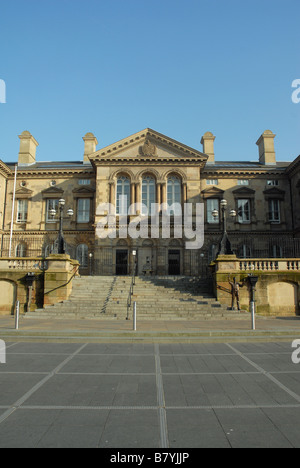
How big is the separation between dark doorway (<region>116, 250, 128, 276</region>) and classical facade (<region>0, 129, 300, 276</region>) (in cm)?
9

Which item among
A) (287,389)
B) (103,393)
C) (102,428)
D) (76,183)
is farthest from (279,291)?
(76,183)

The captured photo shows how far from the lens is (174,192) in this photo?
3441cm

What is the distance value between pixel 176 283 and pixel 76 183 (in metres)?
19.4

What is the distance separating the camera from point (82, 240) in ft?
117

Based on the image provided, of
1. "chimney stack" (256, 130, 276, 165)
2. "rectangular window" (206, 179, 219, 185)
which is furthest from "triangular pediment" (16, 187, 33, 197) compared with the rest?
"chimney stack" (256, 130, 276, 165)

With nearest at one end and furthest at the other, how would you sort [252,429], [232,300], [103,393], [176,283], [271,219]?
[252,429] < [103,393] < [232,300] < [176,283] < [271,219]

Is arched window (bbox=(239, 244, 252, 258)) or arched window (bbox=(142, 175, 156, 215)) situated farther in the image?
arched window (bbox=(239, 244, 252, 258))

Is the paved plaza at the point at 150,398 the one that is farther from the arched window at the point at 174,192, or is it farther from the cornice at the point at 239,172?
the cornice at the point at 239,172

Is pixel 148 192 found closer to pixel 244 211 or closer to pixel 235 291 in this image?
pixel 244 211

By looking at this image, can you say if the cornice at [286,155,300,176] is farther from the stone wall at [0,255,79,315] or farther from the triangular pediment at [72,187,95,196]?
the stone wall at [0,255,79,315]

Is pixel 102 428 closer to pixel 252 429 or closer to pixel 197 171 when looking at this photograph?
pixel 252 429

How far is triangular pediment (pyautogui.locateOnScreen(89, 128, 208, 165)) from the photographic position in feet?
111

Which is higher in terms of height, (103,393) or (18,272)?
(18,272)
